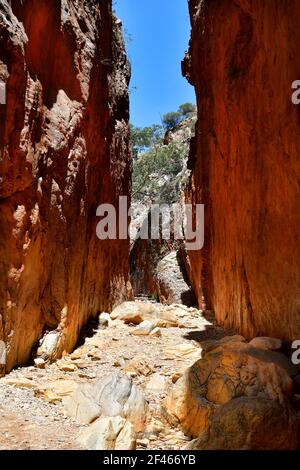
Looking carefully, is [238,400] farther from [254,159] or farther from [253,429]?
[254,159]

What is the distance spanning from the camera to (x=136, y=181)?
84.6ft

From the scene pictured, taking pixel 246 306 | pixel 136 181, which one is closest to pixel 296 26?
pixel 246 306

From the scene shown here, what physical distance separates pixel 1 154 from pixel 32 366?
2706mm

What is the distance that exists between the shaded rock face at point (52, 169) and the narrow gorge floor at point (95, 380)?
38 centimetres

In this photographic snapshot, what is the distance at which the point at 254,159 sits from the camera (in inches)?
253

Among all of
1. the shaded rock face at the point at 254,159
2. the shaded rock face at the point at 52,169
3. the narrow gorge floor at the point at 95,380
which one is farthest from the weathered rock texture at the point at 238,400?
the shaded rock face at the point at 52,169

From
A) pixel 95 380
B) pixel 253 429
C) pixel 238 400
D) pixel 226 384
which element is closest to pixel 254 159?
pixel 226 384

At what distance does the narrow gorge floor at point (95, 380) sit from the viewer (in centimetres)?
361

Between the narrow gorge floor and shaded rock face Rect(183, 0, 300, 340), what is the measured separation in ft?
4.59

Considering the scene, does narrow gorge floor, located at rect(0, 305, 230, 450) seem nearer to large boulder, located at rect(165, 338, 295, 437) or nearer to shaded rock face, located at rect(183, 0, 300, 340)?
large boulder, located at rect(165, 338, 295, 437)

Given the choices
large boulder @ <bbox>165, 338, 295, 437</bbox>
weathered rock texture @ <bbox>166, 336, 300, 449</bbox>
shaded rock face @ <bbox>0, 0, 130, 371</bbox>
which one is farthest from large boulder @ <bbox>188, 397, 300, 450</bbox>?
shaded rock face @ <bbox>0, 0, 130, 371</bbox>

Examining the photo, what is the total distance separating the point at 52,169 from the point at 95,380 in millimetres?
3120

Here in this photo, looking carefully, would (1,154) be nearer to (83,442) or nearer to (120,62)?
(83,442)

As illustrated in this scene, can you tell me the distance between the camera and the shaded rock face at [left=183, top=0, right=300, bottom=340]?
5.01 m
